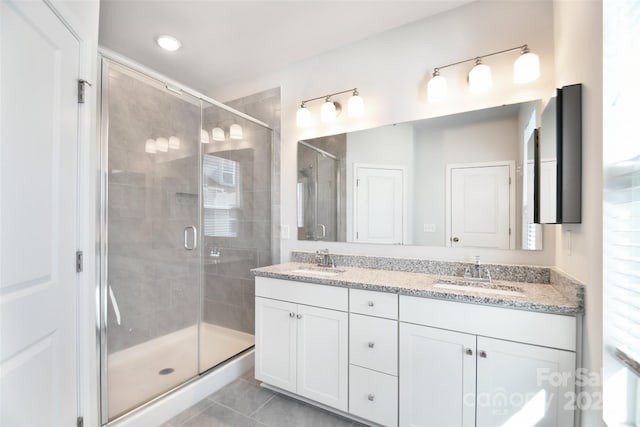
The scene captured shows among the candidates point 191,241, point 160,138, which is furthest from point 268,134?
point 191,241

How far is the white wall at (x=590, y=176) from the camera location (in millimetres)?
996

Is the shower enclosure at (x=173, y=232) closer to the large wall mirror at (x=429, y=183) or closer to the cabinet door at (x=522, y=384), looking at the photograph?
the large wall mirror at (x=429, y=183)

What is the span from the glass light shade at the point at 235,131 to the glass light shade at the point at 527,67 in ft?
7.08

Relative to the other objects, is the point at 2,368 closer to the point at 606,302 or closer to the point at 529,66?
the point at 606,302

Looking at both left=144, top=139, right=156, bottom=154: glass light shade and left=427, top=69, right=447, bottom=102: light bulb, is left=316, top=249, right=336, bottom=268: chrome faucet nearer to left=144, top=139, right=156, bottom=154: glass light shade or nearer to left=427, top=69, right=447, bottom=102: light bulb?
left=427, top=69, right=447, bottom=102: light bulb

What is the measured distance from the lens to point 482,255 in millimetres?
1775

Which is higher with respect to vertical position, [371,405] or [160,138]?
[160,138]

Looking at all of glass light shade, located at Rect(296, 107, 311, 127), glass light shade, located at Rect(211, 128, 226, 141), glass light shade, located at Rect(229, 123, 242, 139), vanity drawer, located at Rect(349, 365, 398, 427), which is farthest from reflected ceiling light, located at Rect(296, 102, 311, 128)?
vanity drawer, located at Rect(349, 365, 398, 427)

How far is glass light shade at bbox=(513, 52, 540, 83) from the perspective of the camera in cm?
157

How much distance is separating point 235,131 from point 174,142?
21.3 inches

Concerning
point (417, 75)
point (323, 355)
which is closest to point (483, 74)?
point (417, 75)

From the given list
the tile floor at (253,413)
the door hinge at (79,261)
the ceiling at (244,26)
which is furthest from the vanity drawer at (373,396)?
the ceiling at (244,26)

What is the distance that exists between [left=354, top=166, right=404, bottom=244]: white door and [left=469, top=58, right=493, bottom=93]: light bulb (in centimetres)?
69

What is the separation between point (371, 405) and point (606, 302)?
1.21 m
